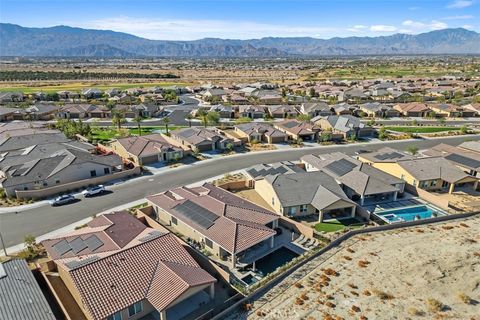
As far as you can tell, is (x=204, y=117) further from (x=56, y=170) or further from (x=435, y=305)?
(x=435, y=305)

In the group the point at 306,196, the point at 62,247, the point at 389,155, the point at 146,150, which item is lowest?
the point at 62,247

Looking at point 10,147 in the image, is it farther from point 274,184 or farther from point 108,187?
point 274,184

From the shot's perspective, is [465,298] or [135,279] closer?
[135,279]

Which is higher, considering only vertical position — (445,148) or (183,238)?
(445,148)

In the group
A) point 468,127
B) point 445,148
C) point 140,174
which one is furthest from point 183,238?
point 468,127

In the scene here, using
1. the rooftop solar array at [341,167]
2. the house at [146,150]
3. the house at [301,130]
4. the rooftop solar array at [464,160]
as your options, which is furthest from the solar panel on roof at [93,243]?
the rooftop solar array at [464,160]

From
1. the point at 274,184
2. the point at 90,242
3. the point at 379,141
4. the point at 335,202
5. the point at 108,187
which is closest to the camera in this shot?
the point at 90,242

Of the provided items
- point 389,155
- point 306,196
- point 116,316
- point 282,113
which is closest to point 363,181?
point 306,196
